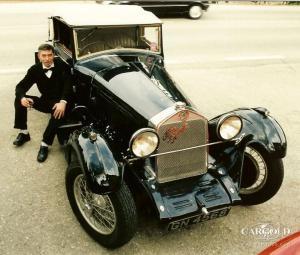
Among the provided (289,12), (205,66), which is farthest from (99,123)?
(289,12)

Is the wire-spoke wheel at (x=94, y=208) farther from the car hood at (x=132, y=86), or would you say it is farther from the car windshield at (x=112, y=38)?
the car windshield at (x=112, y=38)

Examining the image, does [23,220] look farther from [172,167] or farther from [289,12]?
[289,12]

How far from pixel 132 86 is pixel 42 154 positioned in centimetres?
161

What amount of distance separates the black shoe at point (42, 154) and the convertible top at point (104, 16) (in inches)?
62.4

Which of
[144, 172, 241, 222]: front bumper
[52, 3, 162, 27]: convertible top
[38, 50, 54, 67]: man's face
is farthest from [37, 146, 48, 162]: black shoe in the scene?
[144, 172, 241, 222]: front bumper

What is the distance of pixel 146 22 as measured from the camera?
5.07 metres

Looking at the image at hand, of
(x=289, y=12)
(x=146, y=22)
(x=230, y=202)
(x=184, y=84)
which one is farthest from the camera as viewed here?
(x=289, y=12)

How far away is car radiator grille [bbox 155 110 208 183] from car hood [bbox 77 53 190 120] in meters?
0.27

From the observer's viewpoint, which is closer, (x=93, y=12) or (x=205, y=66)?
(x=93, y=12)

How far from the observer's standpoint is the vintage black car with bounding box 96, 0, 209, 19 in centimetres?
1314

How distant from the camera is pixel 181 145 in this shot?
381 cm

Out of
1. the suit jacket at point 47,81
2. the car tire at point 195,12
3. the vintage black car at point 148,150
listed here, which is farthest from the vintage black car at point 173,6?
the vintage black car at point 148,150

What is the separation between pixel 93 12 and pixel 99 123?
1593 millimetres

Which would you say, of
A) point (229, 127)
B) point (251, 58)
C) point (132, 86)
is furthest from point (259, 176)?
point (251, 58)
